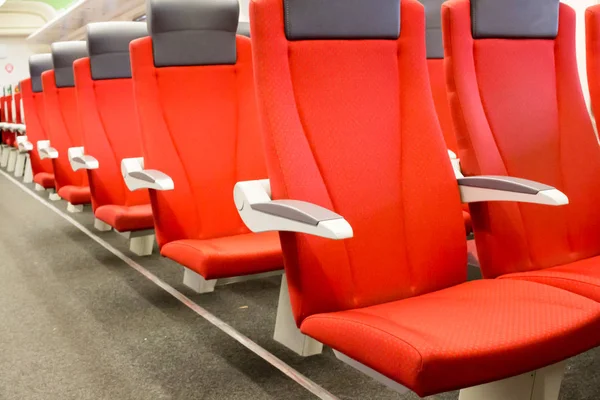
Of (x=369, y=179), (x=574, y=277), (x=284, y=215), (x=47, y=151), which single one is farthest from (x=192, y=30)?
(x=47, y=151)

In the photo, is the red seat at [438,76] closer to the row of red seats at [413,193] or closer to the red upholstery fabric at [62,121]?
the row of red seats at [413,193]

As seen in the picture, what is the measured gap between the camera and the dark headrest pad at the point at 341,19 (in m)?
1.55

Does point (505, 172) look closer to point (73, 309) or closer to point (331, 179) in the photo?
point (331, 179)

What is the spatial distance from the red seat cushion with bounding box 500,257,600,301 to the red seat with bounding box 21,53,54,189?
401 centimetres

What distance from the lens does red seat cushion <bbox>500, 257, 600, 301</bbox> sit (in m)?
1.58

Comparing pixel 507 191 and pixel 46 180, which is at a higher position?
pixel 507 191

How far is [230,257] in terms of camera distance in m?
1.98

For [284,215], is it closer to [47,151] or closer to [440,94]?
[440,94]

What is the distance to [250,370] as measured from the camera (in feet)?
7.07

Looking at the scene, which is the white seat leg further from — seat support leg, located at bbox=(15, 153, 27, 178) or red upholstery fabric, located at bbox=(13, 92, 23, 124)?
seat support leg, located at bbox=(15, 153, 27, 178)

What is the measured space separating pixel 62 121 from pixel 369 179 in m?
3.21

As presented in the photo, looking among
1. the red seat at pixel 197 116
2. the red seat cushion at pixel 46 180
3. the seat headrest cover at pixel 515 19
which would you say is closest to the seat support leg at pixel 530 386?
the seat headrest cover at pixel 515 19

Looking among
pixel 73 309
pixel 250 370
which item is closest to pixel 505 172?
pixel 250 370

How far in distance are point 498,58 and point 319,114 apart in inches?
24.1
